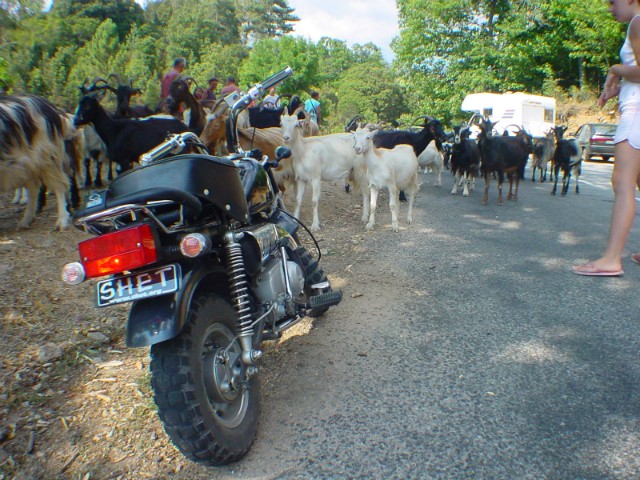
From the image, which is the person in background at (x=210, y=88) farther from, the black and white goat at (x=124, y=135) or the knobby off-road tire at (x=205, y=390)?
the knobby off-road tire at (x=205, y=390)

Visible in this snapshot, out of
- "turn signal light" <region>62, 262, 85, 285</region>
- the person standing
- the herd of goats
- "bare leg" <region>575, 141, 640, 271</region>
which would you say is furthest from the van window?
"turn signal light" <region>62, 262, 85, 285</region>

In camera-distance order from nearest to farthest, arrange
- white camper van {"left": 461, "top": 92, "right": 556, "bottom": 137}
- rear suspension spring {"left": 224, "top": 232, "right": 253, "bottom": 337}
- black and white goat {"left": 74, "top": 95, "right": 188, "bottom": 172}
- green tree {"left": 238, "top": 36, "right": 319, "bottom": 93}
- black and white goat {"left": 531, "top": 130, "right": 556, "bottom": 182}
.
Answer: rear suspension spring {"left": 224, "top": 232, "right": 253, "bottom": 337} → black and white goat {"left": 74, "top": 95, "right": 188, "bottom": 172} → black and white goat {"left": 531, "top": 130, "right": 556, "bottom": 182} → white camper van {"left": 461, "top": 92, "right": 556, "bottom": 137} → green tree {"left": 238, "top": 36, "right": 319, "bottom": 93}

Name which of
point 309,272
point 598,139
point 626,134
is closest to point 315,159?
point 309,272

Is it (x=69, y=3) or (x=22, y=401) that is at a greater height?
(x=69, y=3)

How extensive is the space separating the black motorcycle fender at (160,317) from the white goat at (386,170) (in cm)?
594

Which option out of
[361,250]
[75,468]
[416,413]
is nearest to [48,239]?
[361,250]

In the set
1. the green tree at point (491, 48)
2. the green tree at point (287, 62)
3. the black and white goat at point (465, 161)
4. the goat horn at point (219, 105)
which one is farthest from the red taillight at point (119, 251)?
the green tree at point (491, 48)

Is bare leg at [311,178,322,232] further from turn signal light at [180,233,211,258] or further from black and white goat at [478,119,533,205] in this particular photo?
turn signal light at [180,233,211,258]

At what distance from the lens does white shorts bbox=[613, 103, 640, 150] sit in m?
4.13

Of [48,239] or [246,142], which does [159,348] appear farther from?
[246,142]

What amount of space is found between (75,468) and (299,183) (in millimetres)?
6341

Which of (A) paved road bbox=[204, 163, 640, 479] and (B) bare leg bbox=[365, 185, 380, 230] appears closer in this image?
(A) paved road bbox=[204, 163, 640, 479]

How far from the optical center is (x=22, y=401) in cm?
312

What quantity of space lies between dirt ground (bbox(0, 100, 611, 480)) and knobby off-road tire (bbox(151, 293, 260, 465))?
315 millimetres
